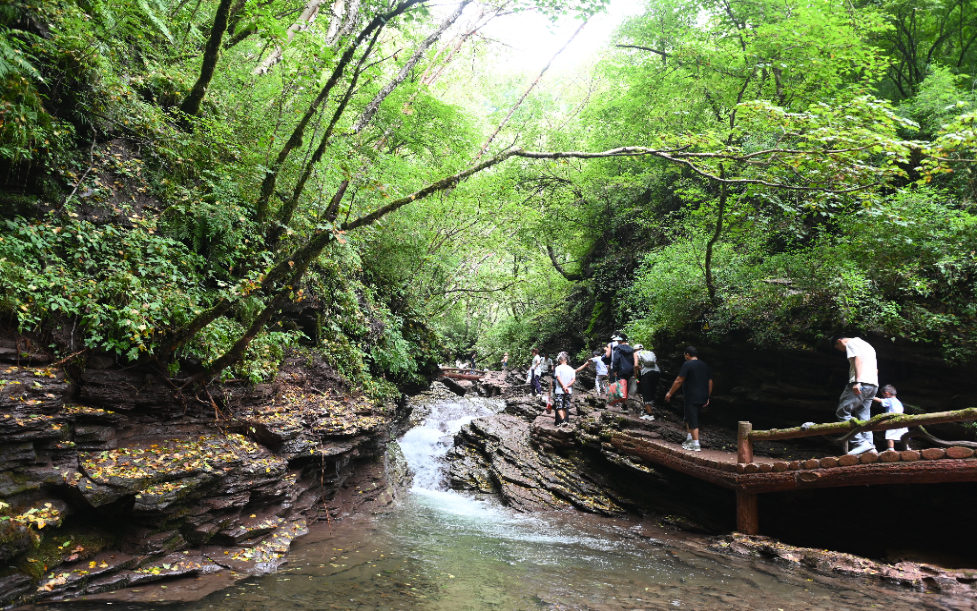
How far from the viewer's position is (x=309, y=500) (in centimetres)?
878

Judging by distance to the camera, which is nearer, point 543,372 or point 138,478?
point 138,478

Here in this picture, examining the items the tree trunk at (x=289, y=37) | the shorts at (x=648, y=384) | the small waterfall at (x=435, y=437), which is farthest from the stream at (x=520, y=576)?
the tree trunk at (x=289, y=37)

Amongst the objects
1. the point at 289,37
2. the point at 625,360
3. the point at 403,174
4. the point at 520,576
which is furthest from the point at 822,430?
the point at 289,37

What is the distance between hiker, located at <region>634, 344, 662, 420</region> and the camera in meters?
13.6

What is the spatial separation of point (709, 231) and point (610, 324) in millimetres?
8740

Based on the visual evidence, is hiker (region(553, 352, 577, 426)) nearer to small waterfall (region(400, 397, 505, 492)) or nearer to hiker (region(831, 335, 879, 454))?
small waterfall (region(400, 397, 505, 492))

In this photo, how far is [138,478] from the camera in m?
5.82

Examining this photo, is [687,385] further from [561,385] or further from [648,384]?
[561,385]

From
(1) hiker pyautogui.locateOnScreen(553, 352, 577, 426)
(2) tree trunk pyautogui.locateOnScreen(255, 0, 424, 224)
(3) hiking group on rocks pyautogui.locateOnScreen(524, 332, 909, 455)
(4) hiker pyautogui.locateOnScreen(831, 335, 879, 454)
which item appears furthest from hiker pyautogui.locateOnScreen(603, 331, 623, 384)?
(2) tree trunk pyautogui.locateOnScreen(255, 0, 424, 224)

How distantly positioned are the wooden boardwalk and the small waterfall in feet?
20.0

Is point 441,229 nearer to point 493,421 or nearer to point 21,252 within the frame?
point 493,421

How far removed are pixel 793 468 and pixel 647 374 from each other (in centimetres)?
580

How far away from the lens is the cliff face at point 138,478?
501 cm

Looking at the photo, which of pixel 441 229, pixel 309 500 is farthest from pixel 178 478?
pixel 441 229
